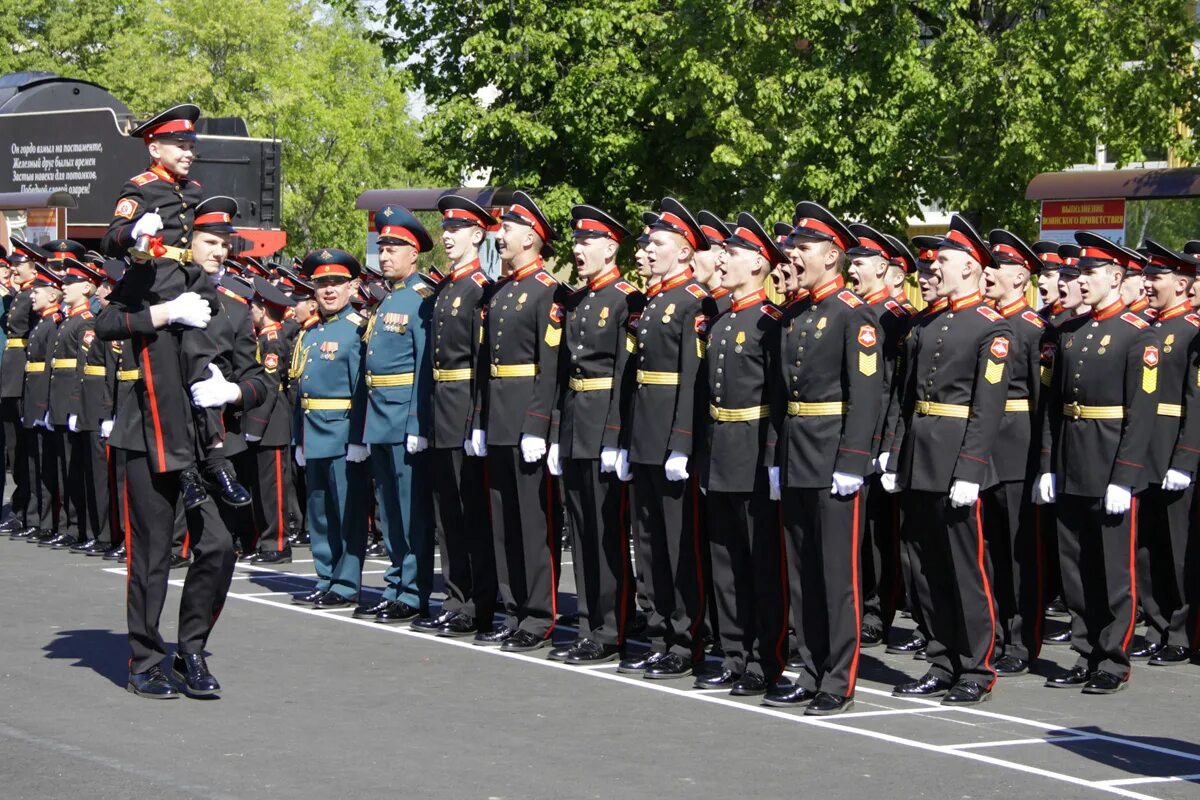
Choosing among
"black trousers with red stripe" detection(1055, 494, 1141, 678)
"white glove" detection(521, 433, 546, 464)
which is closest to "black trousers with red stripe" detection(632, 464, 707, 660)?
"white glove" detection(521, 433, 546, 464)

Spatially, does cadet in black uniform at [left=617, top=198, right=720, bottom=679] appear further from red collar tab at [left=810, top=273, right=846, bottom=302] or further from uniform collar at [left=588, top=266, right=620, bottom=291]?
red collar tab at [left=810, top=273, right=846, bottom=302]

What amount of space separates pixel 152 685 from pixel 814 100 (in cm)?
1695

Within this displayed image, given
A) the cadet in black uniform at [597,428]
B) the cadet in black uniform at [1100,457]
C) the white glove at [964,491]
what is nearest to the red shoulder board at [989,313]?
the white glove at [964,491]

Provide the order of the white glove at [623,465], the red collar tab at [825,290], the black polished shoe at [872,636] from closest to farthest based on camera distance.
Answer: the red collar tab at [825,290]
the white glove at [623,465]
the black polished shoe at [872,636]

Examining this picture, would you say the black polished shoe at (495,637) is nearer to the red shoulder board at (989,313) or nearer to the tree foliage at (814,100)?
the red shoulder board at (989,313)

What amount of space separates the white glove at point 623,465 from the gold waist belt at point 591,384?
38cm

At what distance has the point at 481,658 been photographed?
9.95 meters

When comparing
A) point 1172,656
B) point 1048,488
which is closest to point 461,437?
point 1048,488

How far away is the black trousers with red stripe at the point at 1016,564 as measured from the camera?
395 inches

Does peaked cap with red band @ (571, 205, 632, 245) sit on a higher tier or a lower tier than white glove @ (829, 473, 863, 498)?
higher

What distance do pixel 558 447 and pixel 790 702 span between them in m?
2.10

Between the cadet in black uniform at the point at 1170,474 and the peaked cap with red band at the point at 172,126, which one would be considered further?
the cadet in black uniform at the point at 1170,474

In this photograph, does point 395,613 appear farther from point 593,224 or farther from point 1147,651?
point 1147,651

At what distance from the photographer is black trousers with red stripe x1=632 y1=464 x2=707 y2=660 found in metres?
9.68
